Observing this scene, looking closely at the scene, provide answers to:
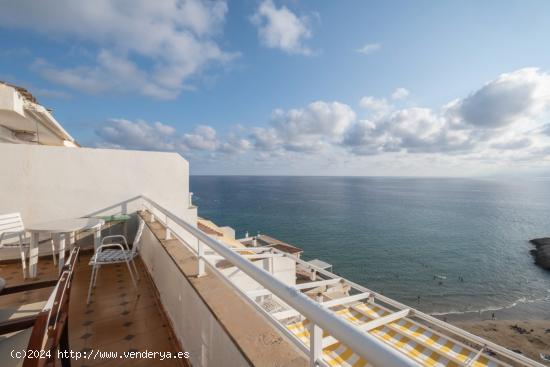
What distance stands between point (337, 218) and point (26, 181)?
168 ft

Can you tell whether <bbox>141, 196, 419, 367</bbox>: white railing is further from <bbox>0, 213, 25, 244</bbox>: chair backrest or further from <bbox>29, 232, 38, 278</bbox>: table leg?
<bbox>0, 213, 25, 244</bbox>: chair backrest

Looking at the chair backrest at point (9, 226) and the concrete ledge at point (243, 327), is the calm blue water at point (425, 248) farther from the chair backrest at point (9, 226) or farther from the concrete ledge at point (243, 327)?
the chair backrest at point (9, 226)

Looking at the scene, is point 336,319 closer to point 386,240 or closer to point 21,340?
point 21,340

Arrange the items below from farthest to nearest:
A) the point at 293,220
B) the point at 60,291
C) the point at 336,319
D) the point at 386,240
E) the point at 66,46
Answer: the point at 293,220, the point at 386,240, the point at 66,46, the point at 60,291, the point at 336,319

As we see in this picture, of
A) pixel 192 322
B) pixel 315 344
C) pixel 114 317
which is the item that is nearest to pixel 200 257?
pixel 192 322

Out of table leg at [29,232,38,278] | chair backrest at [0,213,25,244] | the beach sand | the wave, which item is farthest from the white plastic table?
the wave

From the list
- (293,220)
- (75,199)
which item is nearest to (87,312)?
(75,199)

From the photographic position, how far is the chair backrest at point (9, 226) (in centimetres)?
351

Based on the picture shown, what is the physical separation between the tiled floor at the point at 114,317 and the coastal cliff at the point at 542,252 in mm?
44594

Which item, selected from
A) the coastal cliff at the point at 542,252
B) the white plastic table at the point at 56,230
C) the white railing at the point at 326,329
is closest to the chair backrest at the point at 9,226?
the white plastic table at the point at 56,230

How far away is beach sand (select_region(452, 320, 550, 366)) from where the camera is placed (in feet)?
50.1

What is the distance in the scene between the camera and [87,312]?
2.80 meters

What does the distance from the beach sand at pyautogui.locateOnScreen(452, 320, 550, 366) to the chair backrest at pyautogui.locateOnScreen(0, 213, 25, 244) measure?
2294 cm

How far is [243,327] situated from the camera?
51.0 inches
